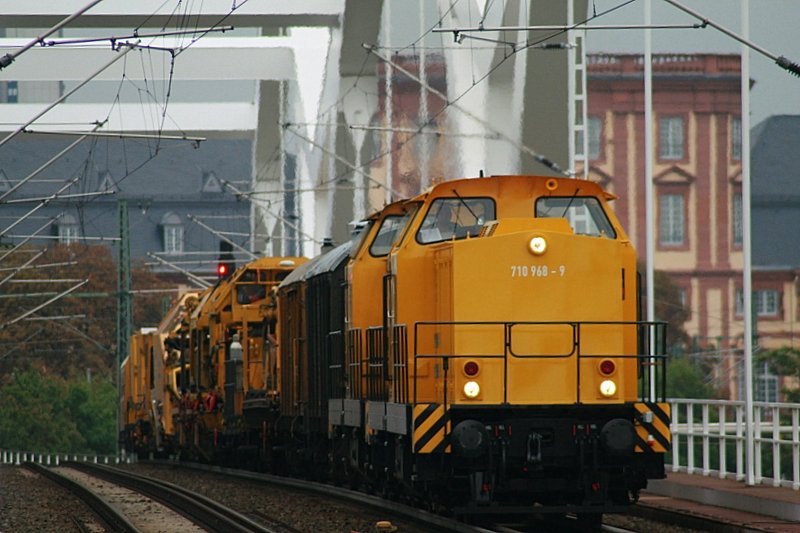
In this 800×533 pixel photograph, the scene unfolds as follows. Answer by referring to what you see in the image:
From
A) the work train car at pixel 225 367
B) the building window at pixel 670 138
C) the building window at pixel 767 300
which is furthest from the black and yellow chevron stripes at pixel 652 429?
the building window at pixel 670 138

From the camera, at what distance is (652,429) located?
13.9 metres

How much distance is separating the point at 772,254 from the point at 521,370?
7215 cm

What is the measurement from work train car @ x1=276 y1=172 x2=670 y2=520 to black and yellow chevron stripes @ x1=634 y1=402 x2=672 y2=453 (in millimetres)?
12

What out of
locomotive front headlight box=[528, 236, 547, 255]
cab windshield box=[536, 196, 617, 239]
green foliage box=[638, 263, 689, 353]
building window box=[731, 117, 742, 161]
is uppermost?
building window box=[731, 117, 742, 161]

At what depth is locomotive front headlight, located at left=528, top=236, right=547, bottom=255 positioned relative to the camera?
1425cm

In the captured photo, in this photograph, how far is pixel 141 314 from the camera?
9450 centimetres

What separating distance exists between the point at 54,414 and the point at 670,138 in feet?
119

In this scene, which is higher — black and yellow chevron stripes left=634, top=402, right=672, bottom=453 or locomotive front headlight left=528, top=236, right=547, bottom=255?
locomotive front headlight left=528, top=236, right=547, bottom=255

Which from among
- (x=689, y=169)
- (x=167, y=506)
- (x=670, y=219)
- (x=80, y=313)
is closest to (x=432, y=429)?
(x=167, y=506)

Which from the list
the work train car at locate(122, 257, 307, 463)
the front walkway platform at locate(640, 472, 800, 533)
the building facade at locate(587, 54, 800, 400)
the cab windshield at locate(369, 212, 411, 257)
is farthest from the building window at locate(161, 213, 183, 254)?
the cab windshield at locate(369, 212, 411, 257)

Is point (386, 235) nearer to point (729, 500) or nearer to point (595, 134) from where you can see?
point (729, 500)

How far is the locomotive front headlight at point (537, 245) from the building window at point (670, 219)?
76543 millimetres

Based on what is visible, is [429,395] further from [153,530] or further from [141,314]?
[141,314]

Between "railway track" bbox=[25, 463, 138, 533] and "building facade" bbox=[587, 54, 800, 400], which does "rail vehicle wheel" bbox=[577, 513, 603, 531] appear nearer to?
"railway track" bbox=[25, 463, 138, 533]
